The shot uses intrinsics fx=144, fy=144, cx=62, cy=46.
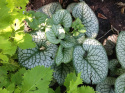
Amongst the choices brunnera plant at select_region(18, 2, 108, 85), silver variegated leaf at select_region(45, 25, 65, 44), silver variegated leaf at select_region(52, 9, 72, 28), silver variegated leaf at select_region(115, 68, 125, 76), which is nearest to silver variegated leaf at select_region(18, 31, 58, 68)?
brunnera plant at select_region(18, 2, 108, 85)

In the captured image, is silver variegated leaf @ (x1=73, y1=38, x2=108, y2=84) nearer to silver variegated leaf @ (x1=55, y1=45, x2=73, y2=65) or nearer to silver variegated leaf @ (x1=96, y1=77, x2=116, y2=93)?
silver variegated leaf @ (x1=55, y1=45, x2=73, y2=65)

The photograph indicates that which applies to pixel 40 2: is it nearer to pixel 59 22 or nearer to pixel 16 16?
pixel 59 22

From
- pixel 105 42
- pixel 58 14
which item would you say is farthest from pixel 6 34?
pixel 105 42

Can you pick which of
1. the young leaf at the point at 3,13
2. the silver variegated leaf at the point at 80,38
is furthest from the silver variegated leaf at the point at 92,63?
the young leaf at the point at 3,13

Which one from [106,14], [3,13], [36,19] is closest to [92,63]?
[36,19]

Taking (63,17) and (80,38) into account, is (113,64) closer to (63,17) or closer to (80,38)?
(80,38)

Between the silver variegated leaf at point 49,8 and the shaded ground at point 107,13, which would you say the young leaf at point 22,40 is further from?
the shaded ground at point 107,13

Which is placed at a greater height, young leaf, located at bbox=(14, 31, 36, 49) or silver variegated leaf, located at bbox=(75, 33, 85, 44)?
young leaf, located at bbox=(14, 31, 36, 49)
